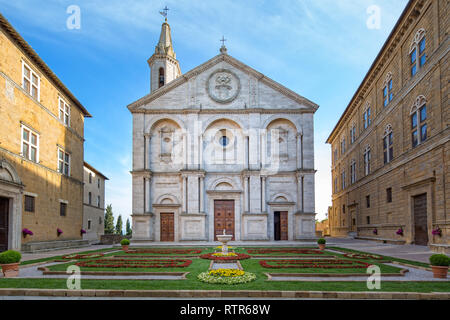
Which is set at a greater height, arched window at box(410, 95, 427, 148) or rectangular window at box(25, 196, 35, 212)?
arched window at box(410, 95, 427, 148)

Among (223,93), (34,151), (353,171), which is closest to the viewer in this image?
(34,151)

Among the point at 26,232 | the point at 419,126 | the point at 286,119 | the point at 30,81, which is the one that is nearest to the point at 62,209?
the point at 26,232

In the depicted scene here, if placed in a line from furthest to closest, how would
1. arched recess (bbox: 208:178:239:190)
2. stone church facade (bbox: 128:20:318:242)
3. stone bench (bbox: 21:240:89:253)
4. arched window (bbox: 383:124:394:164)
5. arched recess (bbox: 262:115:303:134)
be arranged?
arched recess (bbox: 262:115:303:134) < arched recess (bbox: 208:178:239:190) < stone church facade (bbox: 128:20:318:242) < arched window (bbox: 383:124:394:164) < stone bench (bbox: 21:240:89:253)

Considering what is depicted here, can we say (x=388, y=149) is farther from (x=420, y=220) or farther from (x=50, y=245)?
(x=50, y=245)

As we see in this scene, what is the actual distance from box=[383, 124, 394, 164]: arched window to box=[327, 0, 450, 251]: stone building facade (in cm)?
9

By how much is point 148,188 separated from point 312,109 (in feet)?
60.9

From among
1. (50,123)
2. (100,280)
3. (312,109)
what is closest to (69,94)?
(50,123)

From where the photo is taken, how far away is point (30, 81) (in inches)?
1033

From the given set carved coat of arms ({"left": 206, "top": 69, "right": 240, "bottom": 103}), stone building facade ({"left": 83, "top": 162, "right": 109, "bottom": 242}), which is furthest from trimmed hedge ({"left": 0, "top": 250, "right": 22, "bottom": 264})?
stone building facade ({"left": 83, "top": 162, "right": 109, "bottom": 242})

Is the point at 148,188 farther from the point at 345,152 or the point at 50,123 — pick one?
the point at 345,152

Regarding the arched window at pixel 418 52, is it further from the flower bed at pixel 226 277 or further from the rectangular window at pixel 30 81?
the rectangular window at pixel 30 81

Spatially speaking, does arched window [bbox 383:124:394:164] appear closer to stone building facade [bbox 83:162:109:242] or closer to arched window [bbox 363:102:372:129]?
arched window [bbox 363:102:372:129]

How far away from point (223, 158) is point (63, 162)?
49.5 feet

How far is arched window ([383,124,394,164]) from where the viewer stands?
32.3 metres
